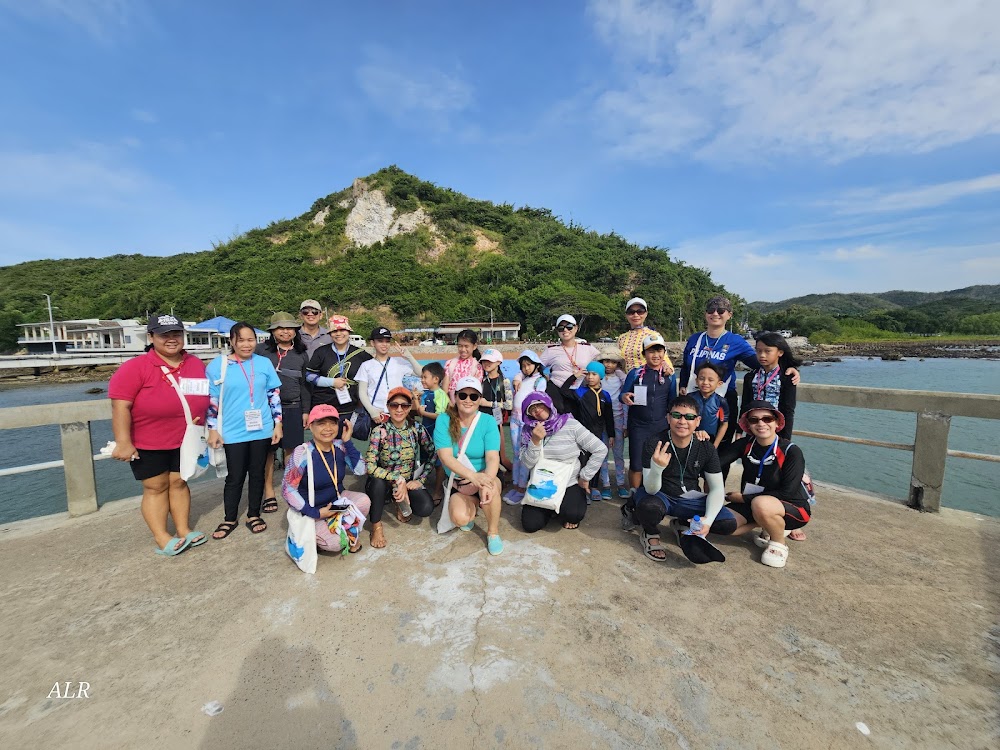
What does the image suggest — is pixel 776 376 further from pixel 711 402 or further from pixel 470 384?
pixel 470 384

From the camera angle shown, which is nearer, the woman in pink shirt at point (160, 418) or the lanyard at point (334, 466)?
the woman in pink shirt at point (160, 418)

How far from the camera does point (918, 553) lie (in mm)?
2891

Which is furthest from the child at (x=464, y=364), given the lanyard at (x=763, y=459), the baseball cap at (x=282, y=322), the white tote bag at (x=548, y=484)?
the lanyard at (x=763, y=459)

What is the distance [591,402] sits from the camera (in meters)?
3.86

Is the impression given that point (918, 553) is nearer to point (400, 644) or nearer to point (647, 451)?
point (647, 451)

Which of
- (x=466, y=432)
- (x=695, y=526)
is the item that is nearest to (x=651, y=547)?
(x=695, y=526)

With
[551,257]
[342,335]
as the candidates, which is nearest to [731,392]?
[342,335]

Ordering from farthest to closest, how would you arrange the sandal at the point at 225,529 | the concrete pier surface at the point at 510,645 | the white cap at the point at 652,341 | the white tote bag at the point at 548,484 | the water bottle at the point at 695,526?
the white cap at the point at 652,341 → the sandal at the point at 225,529 → the white tote bag at the point at 548,484 → the water bottle at the point at 695,526 → the concrete pier surface at the point at 510,645

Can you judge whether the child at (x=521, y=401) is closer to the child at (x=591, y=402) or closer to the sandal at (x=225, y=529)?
the child at (x=591, y=402)

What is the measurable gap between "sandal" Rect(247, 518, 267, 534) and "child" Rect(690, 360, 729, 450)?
354 centimetres

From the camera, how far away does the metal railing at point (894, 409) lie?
3402 mm

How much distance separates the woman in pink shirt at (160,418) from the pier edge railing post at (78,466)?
1.14 metres

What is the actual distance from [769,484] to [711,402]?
71cm

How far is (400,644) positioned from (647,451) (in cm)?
199
